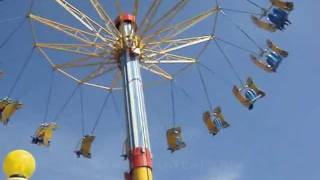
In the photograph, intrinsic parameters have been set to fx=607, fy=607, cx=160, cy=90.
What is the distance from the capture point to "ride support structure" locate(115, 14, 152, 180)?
24.7 meters

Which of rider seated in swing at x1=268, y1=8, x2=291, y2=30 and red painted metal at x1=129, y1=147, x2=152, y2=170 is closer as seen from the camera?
red painted metal at x1=129, y1=147, x2=152, y2=170

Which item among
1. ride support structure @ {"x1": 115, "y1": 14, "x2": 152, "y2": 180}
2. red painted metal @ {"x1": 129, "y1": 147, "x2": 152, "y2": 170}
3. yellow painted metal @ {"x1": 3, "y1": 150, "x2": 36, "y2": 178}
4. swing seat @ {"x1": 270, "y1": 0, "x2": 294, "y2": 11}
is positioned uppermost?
swing seat @ {"x1": 270, "y1": 0, "x2": 294, "y2": 11}

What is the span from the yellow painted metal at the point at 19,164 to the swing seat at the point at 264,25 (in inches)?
660

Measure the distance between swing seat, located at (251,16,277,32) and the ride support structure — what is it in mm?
5998

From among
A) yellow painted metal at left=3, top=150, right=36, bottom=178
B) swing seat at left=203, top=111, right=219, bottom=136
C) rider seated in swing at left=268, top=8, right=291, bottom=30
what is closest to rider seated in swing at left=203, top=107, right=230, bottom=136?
swing seat at left=203, top=111, right=219, bottom=136

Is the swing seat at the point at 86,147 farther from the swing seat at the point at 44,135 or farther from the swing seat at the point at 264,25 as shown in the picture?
the swing seat at the point at 264,25

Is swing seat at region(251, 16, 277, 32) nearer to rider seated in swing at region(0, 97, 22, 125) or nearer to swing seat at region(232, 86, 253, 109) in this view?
swing seat at region(232, 86, 253, 109)

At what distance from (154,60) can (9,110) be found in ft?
26.0

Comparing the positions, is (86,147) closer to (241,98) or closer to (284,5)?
(241,98)

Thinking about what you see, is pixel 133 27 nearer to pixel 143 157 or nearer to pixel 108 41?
pixel 108 41

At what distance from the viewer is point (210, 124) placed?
31.9m

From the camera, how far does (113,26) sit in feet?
94.9

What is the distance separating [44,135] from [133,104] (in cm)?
647

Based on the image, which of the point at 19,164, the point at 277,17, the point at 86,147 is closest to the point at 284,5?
the point at 277,17
